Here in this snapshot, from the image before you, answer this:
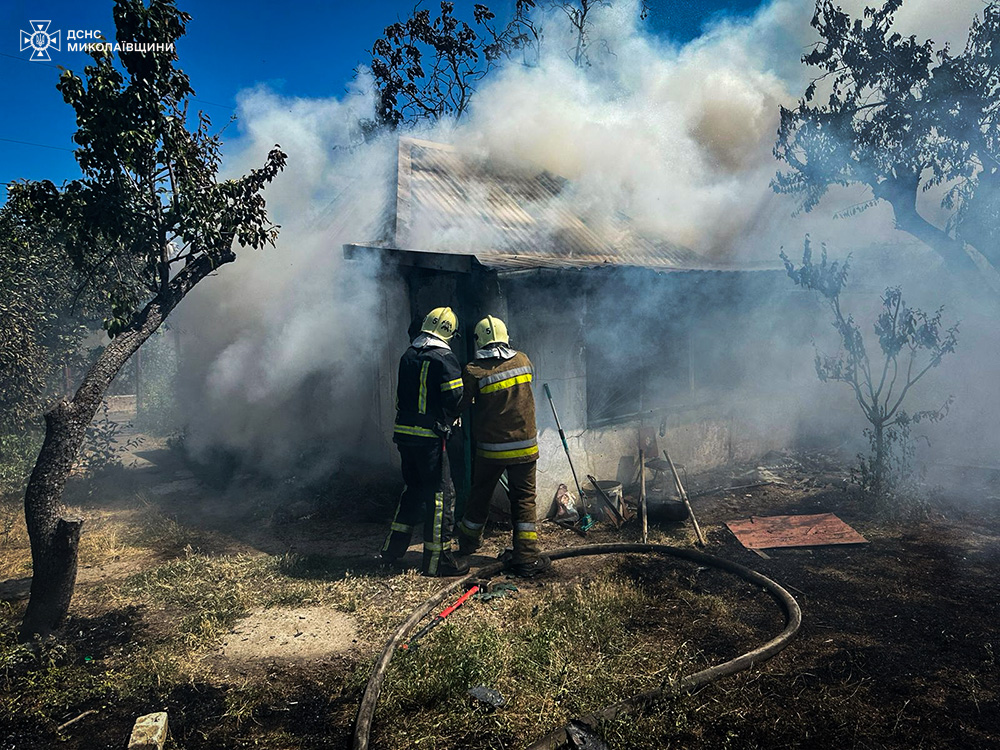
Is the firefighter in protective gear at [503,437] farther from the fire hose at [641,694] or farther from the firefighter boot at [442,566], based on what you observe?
the fire hose at [641,694]

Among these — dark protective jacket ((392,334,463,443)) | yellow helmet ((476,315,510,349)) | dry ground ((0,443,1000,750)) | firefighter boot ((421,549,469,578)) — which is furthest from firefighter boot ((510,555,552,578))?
yellow helmet ((476,315,510,349))

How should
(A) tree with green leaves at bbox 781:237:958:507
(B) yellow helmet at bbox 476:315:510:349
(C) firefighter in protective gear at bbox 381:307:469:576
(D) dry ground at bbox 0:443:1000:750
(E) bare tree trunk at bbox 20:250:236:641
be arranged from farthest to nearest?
1. (A) tree with green leaves at bbox 781:237:958:507
2. (B) yellow helmet at bbox 476:315:510:349
3. (C) firefighter in protective gear at bbox 381:307:469:576
4. (E) bare tree trunk at bbox 20:250:236:641
5. (D) dry ground at bbox 0:443:1000:750

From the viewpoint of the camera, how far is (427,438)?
17.8ft

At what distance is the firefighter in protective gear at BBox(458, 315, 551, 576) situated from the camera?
5352 mm

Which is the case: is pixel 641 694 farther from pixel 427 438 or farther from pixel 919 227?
pixel 919 227

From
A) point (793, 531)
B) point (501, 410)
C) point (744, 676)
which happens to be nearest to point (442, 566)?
point (501, 410)

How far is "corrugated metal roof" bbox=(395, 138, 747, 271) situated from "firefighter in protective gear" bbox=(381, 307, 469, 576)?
121 centimetres

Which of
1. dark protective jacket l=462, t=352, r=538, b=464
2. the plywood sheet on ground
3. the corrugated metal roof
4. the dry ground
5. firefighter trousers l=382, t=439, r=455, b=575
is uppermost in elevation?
the corrugated metal roof

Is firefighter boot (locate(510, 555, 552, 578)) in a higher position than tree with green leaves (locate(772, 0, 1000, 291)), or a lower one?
lower

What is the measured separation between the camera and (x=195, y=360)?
11.8m

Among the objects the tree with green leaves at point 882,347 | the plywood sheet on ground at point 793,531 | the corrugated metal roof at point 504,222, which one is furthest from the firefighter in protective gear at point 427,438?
the tree with green leaves at point 882,347

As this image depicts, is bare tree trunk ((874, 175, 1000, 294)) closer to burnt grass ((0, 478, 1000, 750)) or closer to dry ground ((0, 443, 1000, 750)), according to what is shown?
dry ground ((0, 443, 1000, 750))

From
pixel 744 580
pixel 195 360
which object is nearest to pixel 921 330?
pixel 744 580

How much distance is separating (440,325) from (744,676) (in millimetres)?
3738
